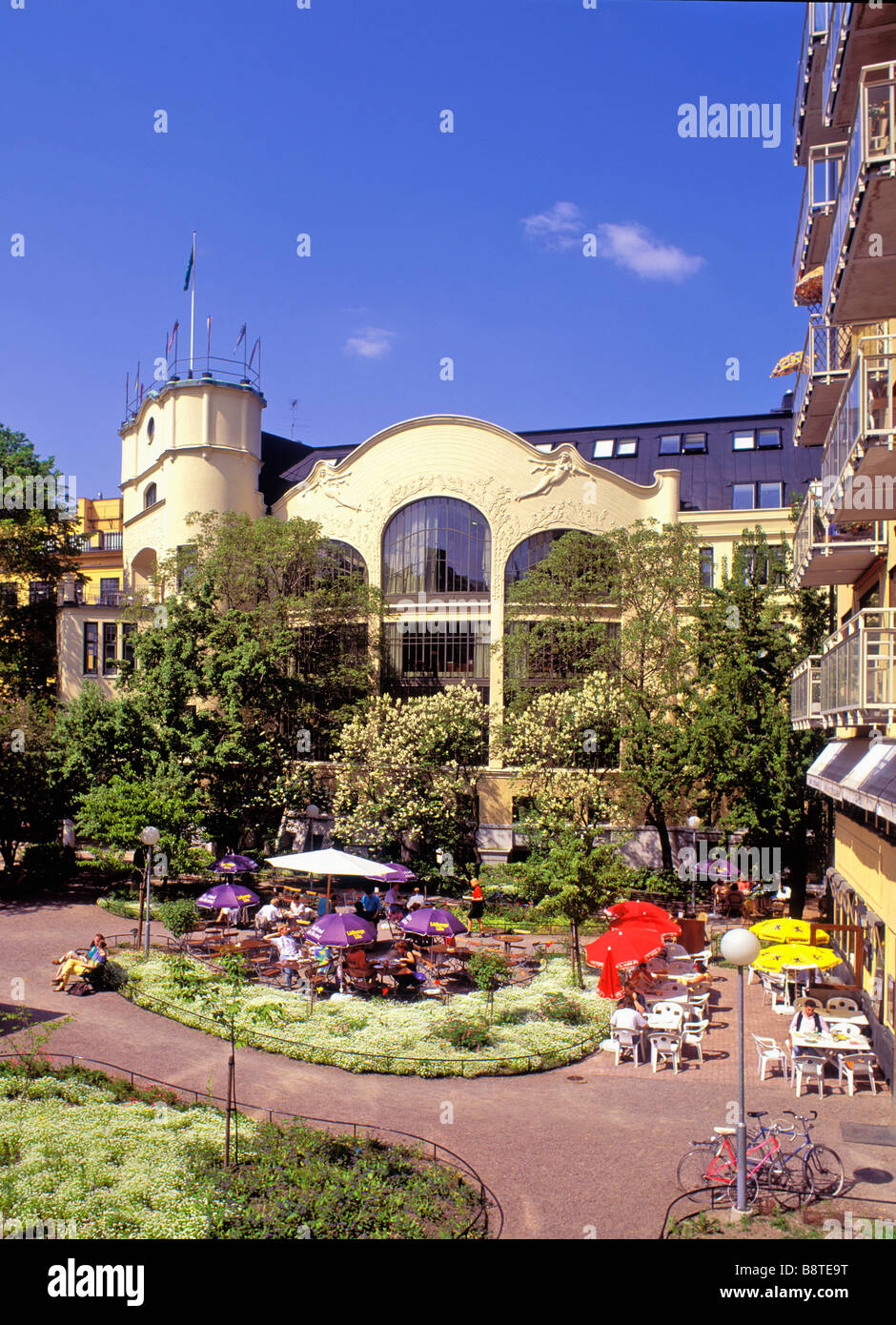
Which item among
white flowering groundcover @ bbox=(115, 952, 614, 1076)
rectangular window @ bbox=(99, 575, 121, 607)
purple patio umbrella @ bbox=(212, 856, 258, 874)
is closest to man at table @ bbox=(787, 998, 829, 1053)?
white flowering groundcover @ bbox=(115, 952, 614, 1076)

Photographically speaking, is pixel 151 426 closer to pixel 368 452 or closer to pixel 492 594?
pixel 368 452

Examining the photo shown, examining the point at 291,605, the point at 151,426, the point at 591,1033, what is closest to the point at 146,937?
the point at 591,1033

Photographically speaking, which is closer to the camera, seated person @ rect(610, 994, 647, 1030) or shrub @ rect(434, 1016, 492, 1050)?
seated person @ rect(610, 994, 647, 1030)

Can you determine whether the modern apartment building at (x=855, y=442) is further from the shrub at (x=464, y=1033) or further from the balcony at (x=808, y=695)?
the shrub at (x=464, y=1033)

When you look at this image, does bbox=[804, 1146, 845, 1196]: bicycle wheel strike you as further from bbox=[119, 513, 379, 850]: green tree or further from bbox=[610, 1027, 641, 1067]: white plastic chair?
bbox=[119, 513, 379, 850]: green tree

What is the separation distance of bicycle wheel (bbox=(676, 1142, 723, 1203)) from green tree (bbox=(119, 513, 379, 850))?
19.9 m

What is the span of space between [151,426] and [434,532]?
1565cm

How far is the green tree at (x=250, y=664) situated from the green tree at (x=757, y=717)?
13.7 meters

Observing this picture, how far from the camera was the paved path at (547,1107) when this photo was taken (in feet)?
38.6

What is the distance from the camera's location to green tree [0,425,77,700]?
41.6 meters

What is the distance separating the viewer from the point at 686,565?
3434cm

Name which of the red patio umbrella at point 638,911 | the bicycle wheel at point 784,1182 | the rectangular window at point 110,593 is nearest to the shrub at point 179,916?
the red patio umbrella at point 638,911

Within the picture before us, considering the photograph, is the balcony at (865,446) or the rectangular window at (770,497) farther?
the rectangular window at (770,497)

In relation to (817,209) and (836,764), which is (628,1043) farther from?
(817,209)
